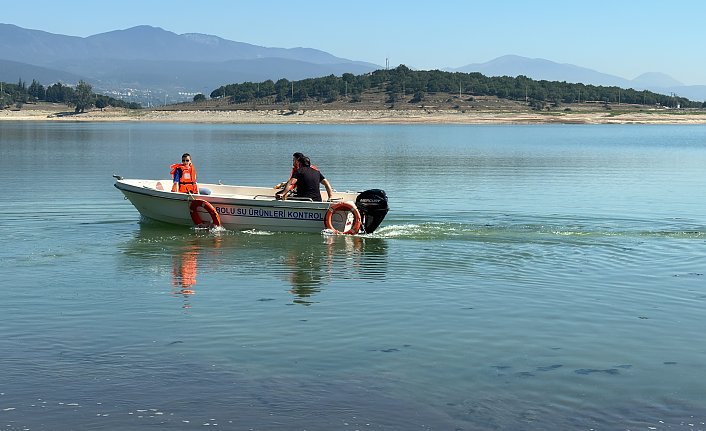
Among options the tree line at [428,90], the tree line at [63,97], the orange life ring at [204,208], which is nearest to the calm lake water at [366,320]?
the orange life ring at [204,208]

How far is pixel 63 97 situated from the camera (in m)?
184

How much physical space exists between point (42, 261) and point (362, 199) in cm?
681

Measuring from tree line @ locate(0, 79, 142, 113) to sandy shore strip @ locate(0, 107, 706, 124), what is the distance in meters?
5.35

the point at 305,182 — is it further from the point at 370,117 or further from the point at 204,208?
the point at 370,117

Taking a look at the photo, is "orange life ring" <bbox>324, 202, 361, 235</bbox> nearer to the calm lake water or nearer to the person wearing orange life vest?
the calm lake water

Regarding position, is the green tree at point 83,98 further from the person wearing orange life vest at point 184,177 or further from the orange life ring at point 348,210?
the orange life ring at point 348,210

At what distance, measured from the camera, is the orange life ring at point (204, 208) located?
71.5ft

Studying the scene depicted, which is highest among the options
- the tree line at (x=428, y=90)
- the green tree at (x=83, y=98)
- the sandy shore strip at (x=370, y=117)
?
the tree line at (x=428, y=90)

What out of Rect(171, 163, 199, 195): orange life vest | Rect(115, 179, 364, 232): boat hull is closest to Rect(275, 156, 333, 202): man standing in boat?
Rect(115, 179, 364, 232): boat hull

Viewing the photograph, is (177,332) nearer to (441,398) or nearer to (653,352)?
(441,398)

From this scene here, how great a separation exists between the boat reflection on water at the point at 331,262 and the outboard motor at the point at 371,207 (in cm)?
48

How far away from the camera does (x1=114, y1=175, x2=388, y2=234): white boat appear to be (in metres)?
21.1

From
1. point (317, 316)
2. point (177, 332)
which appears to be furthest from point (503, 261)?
point (177, 332)

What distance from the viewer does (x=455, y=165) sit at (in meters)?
44.3
